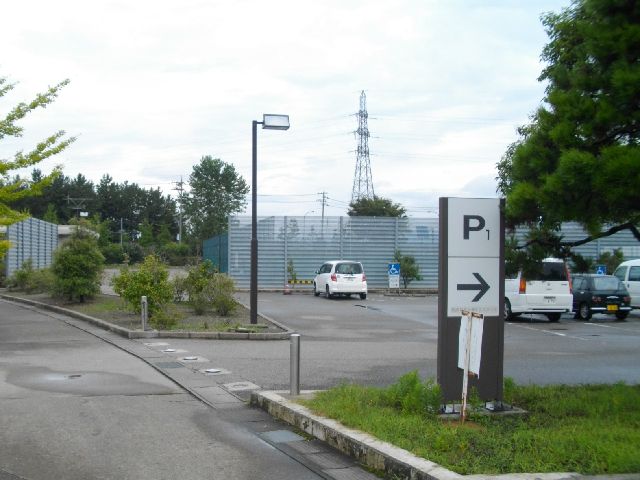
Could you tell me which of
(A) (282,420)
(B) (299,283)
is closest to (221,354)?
(A) (282,420)

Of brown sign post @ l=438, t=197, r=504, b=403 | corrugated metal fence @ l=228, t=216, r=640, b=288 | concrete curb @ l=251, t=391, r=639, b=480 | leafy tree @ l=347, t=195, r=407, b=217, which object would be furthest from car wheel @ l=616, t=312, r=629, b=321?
leafy tree @ l=347, t=195, r=407, b=217

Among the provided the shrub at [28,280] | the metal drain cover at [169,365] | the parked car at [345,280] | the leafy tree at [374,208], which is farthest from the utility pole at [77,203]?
the metal drain cover at [169,365]

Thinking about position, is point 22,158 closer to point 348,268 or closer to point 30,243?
point 348,268

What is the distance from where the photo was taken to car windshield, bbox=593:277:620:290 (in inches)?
898

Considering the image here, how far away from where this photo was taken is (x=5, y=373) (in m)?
11.4

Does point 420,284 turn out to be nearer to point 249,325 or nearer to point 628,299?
point 628,299

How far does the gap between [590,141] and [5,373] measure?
30.6ft

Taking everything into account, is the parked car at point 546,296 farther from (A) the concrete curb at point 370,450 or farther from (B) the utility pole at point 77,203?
(B) the utility pole at point 77,203

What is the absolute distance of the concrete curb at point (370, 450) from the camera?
5500mm

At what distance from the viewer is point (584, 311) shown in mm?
23016

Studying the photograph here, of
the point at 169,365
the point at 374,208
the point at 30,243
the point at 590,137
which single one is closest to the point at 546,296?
the point at 169,365

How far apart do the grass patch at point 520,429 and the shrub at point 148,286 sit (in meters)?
9.84

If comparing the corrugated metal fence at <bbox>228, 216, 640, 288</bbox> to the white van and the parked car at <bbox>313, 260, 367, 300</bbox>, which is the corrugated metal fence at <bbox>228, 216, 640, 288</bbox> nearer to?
the parked car at <bbox>313, 260, 367, 300</bbox>

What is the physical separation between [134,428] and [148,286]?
10369 mm
